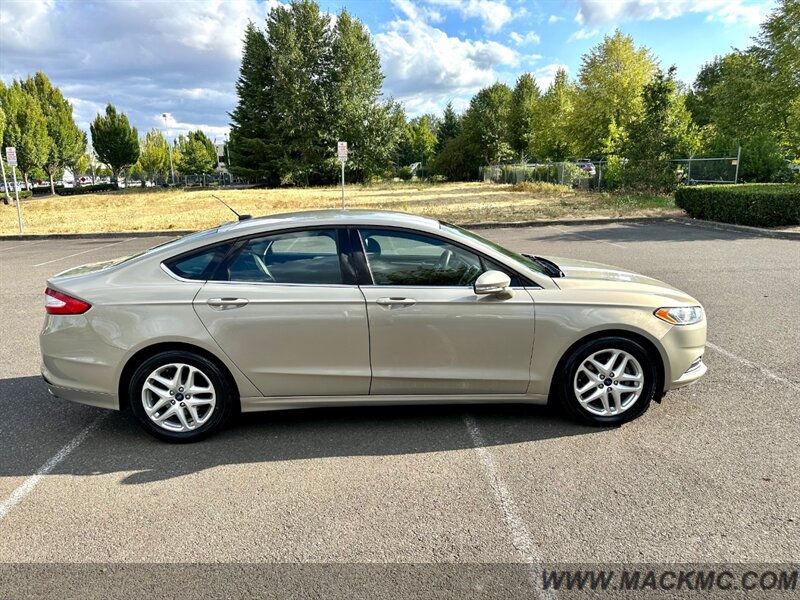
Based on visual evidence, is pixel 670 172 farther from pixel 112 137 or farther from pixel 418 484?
pixel 112 137

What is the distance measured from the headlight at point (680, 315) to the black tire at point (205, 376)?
9.76ft

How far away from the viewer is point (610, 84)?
40.0 metres

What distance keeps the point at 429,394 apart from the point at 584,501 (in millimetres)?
1194

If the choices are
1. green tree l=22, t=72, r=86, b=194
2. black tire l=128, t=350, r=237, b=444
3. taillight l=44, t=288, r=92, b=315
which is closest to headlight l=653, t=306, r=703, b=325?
black tire l=128, t=350, r=237, b=444

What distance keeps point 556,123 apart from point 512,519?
48.7 m

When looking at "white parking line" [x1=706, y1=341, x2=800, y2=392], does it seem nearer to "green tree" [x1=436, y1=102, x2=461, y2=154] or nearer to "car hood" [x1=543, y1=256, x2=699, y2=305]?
"car hood" [x1=543, y1=256, x2=699, y2=305]

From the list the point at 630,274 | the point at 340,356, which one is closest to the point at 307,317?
the point at 340,356

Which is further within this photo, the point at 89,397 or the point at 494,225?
the point at 494,225

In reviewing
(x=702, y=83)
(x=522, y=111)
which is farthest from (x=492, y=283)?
(x=702, y=83)

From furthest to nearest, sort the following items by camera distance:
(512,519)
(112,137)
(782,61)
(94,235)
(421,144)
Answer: (421,144), (112,137), (782,61), (94,235), (512,519)

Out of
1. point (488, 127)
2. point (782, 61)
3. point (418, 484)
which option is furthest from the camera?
point (488, 127)

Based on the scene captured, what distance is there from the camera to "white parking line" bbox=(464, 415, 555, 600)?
8.19 feet

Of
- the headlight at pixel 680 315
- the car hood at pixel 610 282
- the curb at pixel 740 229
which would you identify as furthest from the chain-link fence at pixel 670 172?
the headlight at pixel 680 315

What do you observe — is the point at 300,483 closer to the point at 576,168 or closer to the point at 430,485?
the point at 430,485
